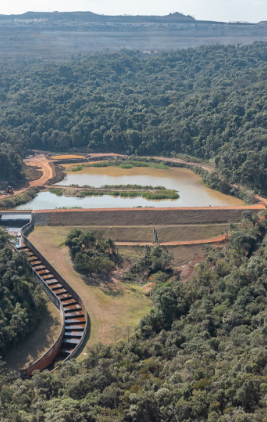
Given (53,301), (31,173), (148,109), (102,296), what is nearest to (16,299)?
(53,301)

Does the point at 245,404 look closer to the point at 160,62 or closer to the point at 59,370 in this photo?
the point at 59,370

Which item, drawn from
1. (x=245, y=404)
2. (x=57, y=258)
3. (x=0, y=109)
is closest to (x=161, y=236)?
(x=57, y=258)

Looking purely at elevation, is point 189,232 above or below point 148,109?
below

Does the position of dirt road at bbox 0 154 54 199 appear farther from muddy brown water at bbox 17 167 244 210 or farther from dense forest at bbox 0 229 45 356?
dense forest at bbox 0 229 45 356

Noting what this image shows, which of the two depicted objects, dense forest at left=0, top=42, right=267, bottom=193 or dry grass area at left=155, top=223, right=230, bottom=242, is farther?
dense forest at left=0, top=42, right=267, bottom=193

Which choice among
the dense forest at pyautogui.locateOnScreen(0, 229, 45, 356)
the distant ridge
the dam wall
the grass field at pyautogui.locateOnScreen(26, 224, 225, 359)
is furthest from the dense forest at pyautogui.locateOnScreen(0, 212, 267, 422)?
the distant ridge

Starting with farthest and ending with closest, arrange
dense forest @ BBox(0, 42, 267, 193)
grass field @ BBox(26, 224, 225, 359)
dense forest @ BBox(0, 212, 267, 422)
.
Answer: dense forest @ BBox(0, 42, 267, 193), grass field @ BBox(26, 224, 225, 359), dense forest @ BBox(0, 212, 267, 422)

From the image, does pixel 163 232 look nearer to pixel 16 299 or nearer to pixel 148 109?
pixel 16 299
